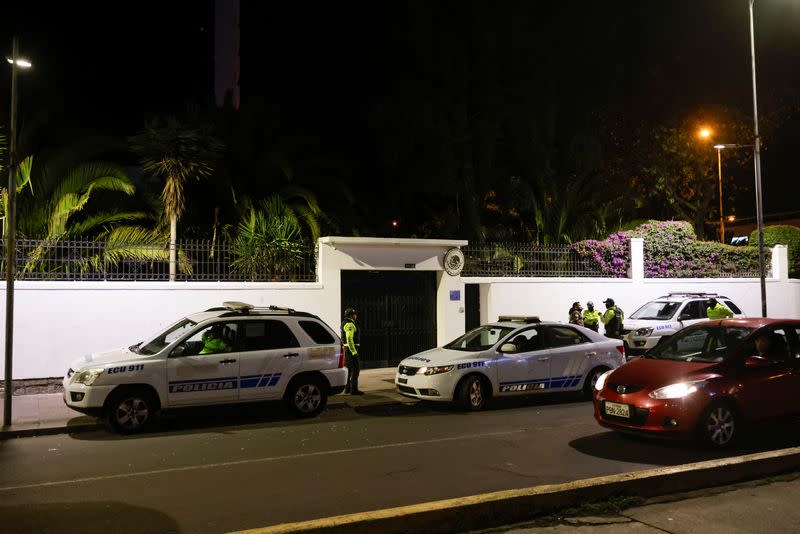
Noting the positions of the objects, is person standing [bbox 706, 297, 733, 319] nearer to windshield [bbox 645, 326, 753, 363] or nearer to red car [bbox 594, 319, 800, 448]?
windshield [bbox 645, 326, 753, 363]

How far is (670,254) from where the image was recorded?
21984mm

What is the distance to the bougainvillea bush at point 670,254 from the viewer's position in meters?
20.5

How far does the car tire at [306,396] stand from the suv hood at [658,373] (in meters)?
4.61

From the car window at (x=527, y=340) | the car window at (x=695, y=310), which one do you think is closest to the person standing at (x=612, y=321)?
the car window at (x=695, y=310)

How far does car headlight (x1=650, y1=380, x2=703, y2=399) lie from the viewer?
8164 millimetres

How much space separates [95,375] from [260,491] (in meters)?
4.06

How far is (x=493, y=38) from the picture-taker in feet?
99.1

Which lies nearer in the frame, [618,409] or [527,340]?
[618,409]

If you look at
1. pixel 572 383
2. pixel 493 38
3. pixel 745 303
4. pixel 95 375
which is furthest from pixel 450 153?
pixel 95 375

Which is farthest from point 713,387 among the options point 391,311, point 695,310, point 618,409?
point 695,310

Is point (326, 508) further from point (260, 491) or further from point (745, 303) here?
point (745, 303)

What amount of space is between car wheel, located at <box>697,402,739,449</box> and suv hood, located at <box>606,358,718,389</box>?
415 mm

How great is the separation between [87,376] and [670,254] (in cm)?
1759

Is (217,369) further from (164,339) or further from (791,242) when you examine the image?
(791,242)
